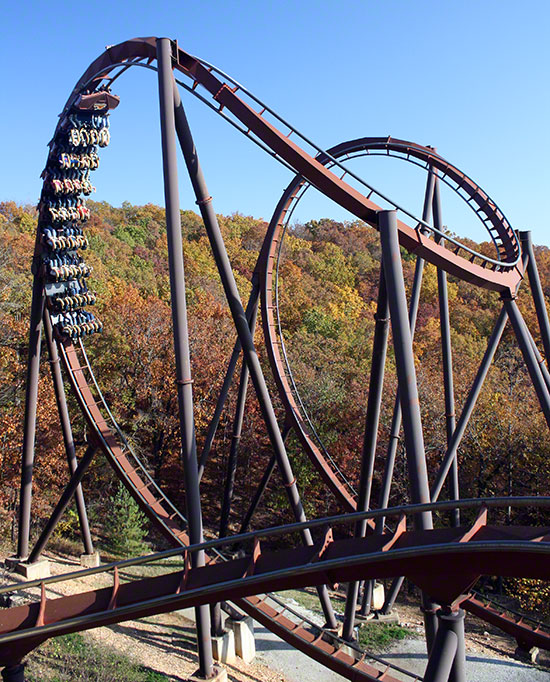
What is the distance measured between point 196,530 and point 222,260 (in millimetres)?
3724

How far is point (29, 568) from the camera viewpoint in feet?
37.7

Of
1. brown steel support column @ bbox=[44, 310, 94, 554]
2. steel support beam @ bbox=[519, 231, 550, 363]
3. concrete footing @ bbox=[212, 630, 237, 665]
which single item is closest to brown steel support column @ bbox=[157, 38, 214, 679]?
concrete footing @ bbox=[212, 630, 237, 665]

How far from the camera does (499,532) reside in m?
5.20

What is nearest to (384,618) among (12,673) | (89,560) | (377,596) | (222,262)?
(377,596)

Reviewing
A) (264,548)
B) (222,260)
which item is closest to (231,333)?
(264,548)

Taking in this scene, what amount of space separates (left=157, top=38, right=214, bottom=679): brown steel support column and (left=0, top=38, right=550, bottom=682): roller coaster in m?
0.02

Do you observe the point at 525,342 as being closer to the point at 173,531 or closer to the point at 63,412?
the point at 173,531

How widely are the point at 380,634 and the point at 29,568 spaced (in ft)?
22.5

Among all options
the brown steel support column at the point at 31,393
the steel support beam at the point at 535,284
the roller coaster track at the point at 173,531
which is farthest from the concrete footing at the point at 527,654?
the brown steel support column at the point at 31,393

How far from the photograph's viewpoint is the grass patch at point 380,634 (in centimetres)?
1161

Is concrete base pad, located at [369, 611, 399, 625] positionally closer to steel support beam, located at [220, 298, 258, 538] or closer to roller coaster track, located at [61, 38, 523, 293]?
steel support beam, located at [220, 298, 258, 538]

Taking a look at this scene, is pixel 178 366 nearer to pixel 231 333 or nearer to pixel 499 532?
pixel 499 532

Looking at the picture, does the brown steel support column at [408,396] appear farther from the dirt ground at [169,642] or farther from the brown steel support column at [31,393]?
the brown steel support column at [31,393]

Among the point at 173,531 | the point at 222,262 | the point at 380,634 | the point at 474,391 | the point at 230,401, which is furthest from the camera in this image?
the point at 230,401
